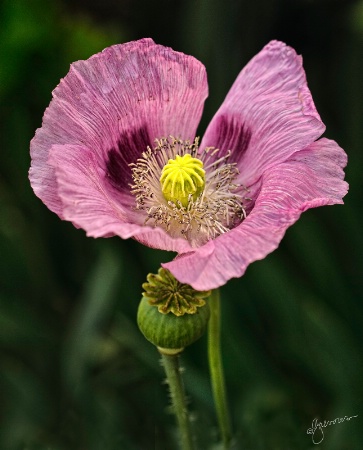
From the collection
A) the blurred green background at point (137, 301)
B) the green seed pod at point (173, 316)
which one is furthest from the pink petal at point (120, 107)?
the blurred green background at point (137, 301)

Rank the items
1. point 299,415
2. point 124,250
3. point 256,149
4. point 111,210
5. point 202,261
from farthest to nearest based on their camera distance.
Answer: point 124,250 → point 299,415 → point 256,149 → point 111,210 → point 202,261

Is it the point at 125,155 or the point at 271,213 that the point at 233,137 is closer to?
the point at 125,155

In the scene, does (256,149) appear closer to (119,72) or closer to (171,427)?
(119,72)

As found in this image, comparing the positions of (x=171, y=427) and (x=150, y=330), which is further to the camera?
(x=171, y=427)

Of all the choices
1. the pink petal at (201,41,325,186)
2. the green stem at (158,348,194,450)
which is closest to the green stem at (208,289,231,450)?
the green stem at (158,348,194,450)

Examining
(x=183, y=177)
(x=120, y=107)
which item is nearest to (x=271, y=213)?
(x=183, y=177)

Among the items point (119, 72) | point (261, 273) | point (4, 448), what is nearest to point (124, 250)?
point (261, 273)
